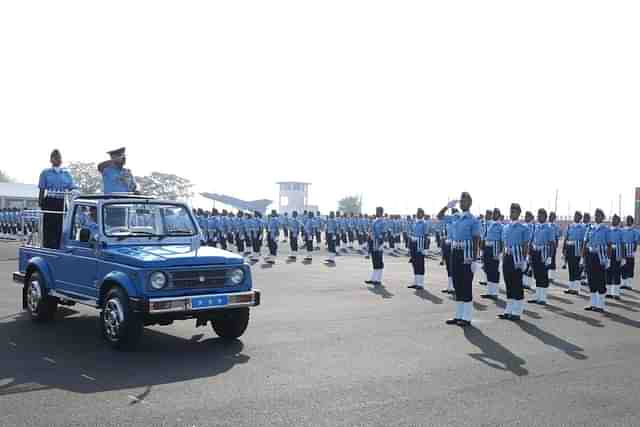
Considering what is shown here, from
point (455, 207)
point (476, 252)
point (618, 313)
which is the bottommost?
point (618, 313)

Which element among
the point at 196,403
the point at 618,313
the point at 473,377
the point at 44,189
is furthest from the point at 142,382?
the point at 618,313

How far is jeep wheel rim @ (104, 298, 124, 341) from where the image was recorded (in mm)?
8062

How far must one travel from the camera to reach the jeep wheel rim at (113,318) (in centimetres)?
806

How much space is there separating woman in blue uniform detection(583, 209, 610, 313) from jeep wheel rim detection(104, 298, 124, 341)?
9848 millimetres

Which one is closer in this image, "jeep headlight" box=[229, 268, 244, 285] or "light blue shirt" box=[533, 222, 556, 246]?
"jeep headlight" box=[229, 268, 244, 285]

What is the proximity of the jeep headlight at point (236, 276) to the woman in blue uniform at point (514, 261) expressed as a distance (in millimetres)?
5629

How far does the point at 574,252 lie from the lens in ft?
57.7

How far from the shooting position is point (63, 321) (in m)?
10.3

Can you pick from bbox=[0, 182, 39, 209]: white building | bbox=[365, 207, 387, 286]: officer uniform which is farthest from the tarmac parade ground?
bbox=[0, 182, 39, 209]: white building

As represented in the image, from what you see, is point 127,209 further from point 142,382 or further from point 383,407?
point 383,407

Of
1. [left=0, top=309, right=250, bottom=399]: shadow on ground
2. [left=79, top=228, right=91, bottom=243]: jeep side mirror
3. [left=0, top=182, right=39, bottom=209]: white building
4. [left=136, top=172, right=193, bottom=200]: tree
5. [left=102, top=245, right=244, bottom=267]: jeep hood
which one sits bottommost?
[left=0, top=309, right=250, bottom=399]: shadow on ground

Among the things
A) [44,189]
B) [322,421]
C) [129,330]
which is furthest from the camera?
[44,189]

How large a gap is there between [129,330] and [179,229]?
2.03m

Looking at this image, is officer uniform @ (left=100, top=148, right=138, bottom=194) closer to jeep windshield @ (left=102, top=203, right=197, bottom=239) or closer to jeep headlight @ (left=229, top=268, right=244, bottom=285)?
jeep windshield @ (left=102, top=203, right=197, bottom=239)
